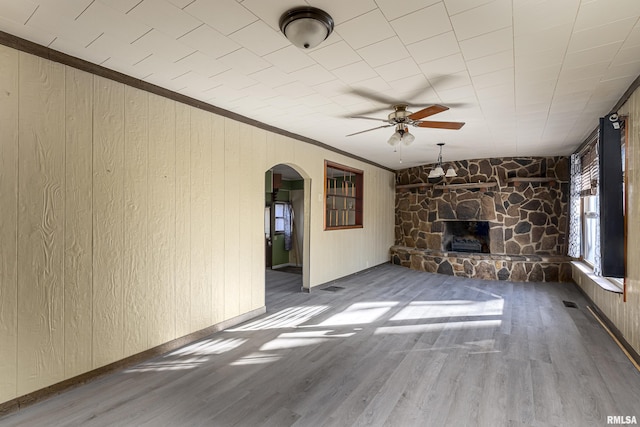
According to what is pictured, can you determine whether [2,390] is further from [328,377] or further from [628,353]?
[628,353]

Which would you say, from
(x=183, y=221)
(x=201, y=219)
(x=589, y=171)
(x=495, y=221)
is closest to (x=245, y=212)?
(x=201, y=219)

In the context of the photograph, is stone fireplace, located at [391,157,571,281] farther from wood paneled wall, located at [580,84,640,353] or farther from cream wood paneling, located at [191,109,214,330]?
cream wood paneling, located at [191,109,214,330]

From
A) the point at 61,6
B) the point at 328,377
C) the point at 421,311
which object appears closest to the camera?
the point at 61,6

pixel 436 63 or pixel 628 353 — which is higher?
pixel 436 63

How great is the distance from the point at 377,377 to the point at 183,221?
2312mm

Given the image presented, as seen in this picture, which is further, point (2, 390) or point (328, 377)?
point (328, 377)

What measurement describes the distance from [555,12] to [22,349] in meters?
3.96

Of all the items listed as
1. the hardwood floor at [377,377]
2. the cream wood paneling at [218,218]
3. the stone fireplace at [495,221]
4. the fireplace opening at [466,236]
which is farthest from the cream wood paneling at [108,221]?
the fireplace opening at [466,236]

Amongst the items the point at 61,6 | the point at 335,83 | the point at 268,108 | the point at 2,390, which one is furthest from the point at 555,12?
the point at 2,390

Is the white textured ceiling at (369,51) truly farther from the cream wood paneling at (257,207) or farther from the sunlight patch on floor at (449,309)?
the sunlight patch on floor at (449,309)

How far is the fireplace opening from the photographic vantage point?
6.96 metres

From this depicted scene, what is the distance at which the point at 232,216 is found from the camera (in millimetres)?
3617

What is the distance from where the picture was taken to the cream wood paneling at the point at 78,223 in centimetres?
227

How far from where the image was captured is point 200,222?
3.23 m
